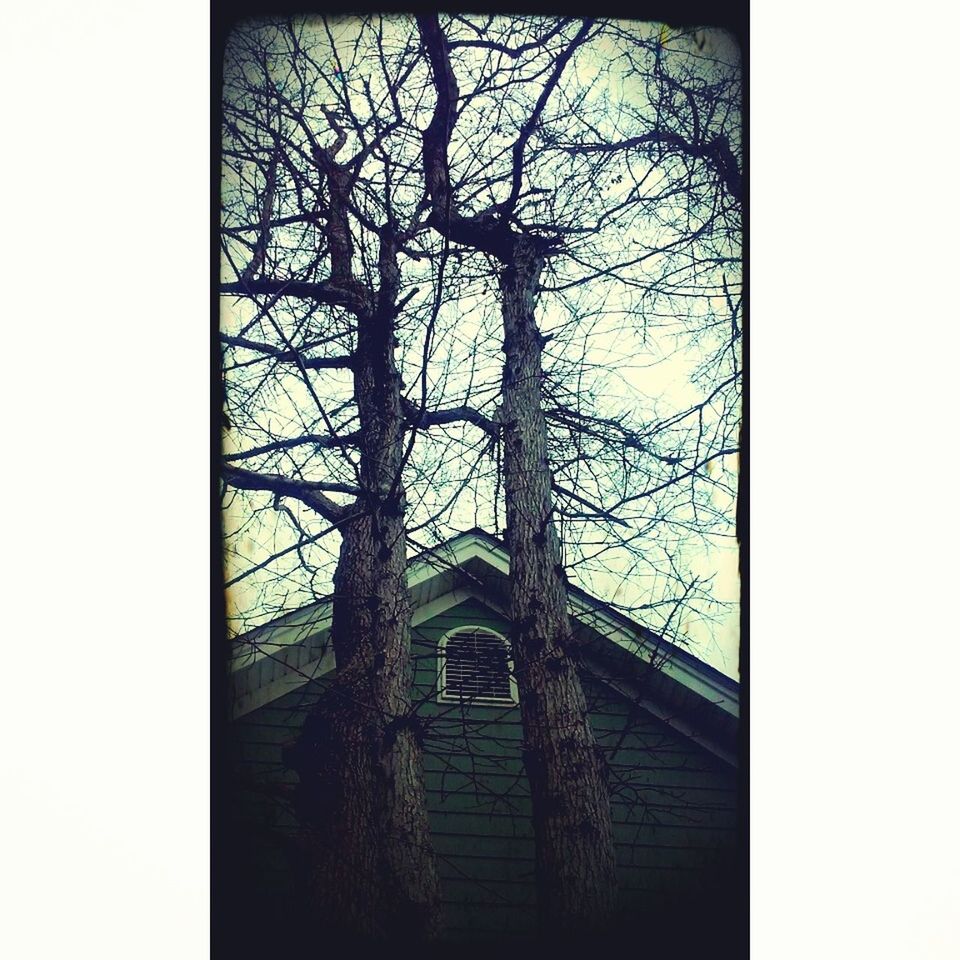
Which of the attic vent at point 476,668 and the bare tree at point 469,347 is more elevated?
the bare tree at point 469,347

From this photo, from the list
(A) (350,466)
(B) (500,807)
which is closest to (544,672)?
(B) (500,807)

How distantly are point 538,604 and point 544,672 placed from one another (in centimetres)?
12

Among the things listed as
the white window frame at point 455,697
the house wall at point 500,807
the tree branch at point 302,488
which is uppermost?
the tree branch at point 302,488

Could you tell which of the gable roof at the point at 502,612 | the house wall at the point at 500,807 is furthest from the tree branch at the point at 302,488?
the house wall at the point at 500,807

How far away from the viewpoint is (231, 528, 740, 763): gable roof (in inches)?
68.9

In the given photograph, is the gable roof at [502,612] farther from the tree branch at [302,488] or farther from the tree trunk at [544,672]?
the tree branch at [302,488]

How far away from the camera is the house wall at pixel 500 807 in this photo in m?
1.71

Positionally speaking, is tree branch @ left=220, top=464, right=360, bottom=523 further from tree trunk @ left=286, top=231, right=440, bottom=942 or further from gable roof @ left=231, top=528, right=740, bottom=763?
gable roof @ left=231, top=528, right=740, bottom=763

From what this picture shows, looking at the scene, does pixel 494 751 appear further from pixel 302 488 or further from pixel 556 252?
pixel 556 252

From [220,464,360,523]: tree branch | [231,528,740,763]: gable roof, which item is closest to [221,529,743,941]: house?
[231,528,740,763]: gable roof

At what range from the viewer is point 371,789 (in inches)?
68.0

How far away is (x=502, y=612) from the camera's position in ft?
5.78
